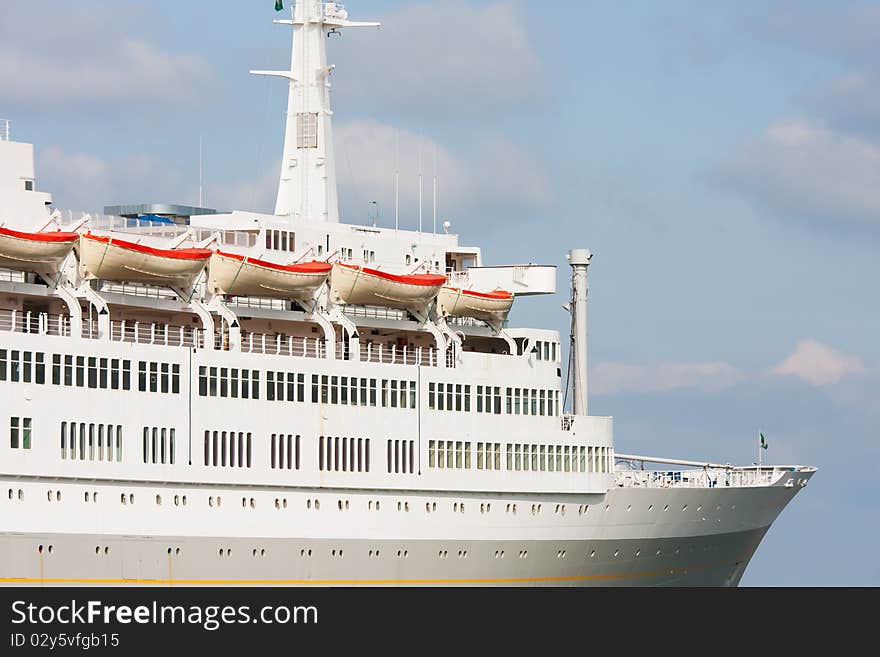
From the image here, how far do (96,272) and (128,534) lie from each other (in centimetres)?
764

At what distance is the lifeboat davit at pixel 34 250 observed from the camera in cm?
7138

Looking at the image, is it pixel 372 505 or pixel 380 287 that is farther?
pixel 380 287

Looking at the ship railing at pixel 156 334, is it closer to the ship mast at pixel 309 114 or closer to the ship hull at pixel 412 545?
the ship hull at pixel 412 545

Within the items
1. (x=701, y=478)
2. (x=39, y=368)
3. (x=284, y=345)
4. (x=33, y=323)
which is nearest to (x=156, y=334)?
(x=33, y=323)

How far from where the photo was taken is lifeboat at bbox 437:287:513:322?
84500 millimetres

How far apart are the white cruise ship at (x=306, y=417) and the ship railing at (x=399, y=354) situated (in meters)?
0.15

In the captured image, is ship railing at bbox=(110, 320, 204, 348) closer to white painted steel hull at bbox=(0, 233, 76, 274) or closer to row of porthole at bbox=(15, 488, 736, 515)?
white painted steel hull at bbox=(0, 233, 76, 274)

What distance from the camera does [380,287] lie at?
80938 mm

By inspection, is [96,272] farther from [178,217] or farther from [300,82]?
[300,82]

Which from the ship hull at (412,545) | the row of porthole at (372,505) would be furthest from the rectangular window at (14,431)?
Result: the ship hull at (412,545)

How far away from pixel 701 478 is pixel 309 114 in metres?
19.0

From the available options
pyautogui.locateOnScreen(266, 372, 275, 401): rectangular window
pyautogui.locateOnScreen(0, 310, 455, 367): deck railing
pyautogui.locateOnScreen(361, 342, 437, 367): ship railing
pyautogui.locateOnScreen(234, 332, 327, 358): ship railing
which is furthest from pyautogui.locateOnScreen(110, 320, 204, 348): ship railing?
pyautogui.locateOnScreen(361, 342, 437, 367): ship railing

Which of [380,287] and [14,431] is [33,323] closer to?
[14,431]

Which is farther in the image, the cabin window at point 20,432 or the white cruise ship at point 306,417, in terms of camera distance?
the white cruise ship at point 306,417
